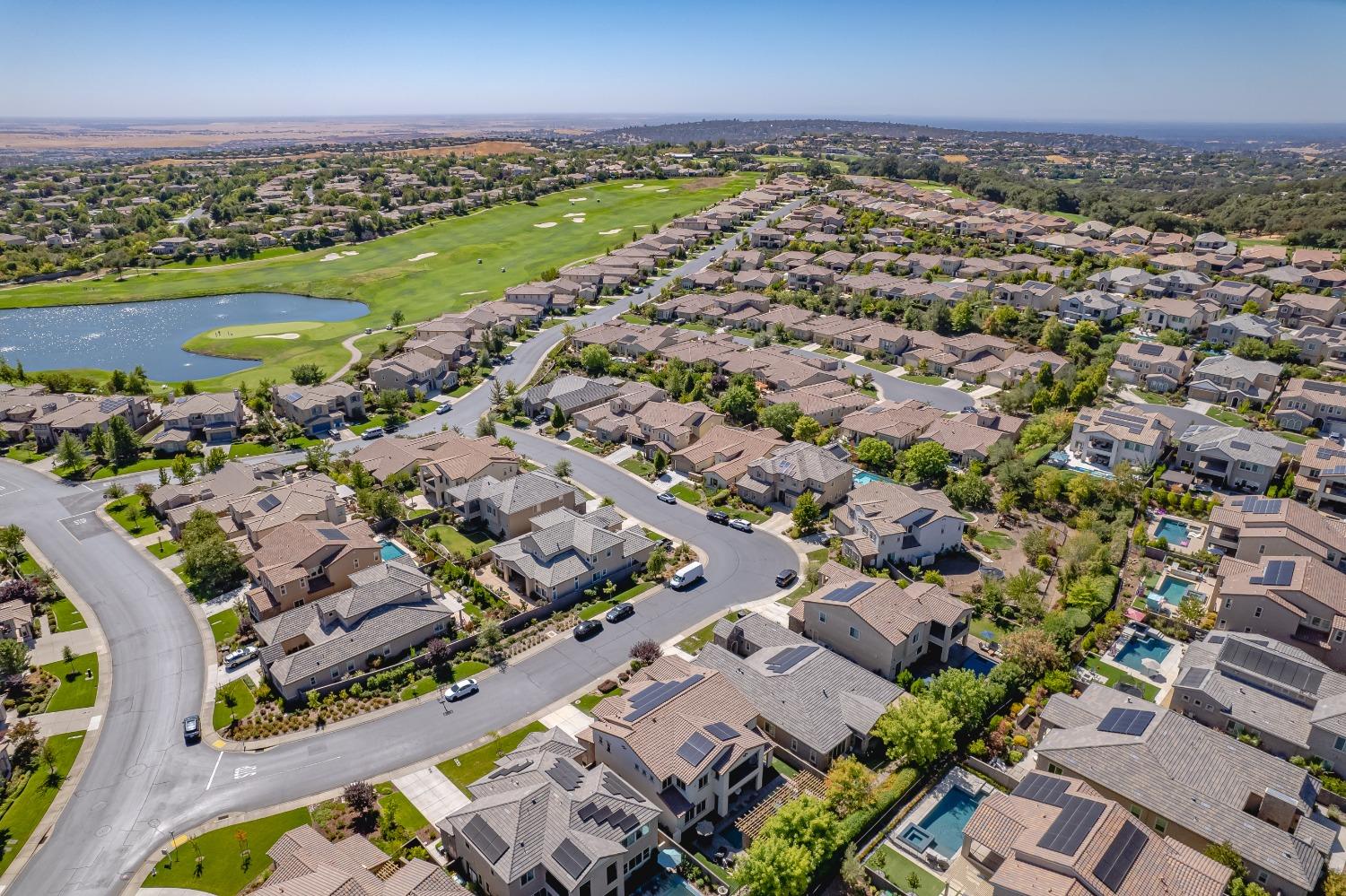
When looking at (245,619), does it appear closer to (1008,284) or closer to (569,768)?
(569,768)

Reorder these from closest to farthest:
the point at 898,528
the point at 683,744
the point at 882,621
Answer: the point at 683,744
the point at 882,621
the point at 898,528

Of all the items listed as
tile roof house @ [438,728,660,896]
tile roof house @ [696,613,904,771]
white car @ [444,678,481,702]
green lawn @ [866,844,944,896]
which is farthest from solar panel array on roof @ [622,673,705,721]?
green lawn @ [866,844,944,896]

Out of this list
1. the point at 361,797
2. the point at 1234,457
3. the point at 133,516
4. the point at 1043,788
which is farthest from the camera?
the point at 133,516

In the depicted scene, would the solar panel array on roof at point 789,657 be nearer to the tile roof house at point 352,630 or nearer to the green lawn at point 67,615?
the tile roof house at point 352,630

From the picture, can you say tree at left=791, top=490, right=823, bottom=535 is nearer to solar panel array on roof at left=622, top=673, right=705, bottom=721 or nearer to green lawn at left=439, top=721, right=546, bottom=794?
solar panel array on roof at left=622, top=673, right=705, bottom=721

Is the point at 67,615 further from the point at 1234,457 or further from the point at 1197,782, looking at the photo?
the point at 1234,457

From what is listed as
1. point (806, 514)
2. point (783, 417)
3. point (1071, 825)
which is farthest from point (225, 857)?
point (783, 417)

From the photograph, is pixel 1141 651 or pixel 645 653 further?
pixel 1141 651
